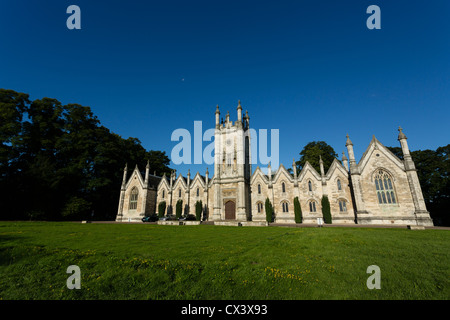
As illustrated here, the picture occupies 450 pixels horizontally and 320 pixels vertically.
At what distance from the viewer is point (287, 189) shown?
36.4 m

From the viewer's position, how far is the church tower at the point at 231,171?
36.2 m

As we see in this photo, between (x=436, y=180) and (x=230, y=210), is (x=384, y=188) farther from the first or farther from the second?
(x=230, y=210)

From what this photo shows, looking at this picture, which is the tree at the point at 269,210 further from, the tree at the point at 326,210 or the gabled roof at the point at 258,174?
the tree at the point at 326,210

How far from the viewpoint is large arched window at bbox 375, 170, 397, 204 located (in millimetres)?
28098

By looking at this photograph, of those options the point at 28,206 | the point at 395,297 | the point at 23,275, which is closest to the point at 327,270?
the point at 395,297

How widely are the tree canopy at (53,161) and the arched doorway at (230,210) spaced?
26266 millimetres

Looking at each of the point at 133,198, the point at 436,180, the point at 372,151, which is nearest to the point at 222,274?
the point at 372,151

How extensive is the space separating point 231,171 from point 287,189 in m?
11.1

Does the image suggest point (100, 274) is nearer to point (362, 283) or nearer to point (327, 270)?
point (327, 270)

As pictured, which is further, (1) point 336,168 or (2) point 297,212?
(1) point 336,168

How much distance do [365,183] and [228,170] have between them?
2261 centimetres

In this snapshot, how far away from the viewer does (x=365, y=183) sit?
29.8 metres

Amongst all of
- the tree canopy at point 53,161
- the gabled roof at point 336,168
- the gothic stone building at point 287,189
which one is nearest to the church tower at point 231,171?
the gothic stone building at point 287,189

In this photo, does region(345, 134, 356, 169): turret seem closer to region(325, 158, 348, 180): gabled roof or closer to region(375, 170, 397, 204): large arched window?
region(325, 158, 348, 180): gabled roof
